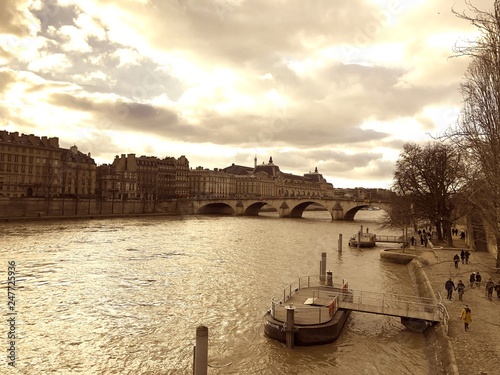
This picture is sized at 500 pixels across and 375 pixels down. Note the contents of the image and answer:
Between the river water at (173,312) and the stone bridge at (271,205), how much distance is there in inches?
1954

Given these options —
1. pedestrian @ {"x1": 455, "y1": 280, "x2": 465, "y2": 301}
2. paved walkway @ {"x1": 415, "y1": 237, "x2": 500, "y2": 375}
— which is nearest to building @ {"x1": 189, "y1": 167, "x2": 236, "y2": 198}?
paved walkway @ {"x1": 415, "y1": 237, "x2": 500, "y2": 375}

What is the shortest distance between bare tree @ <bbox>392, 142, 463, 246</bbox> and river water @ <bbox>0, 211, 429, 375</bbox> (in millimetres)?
7038

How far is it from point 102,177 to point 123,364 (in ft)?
340

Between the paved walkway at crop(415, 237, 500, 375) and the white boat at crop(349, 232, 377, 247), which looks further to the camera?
the white boat at crop(349, 232, 377, 247)

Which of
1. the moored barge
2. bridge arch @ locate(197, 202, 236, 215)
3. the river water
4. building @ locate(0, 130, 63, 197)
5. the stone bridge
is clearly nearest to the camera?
the river water

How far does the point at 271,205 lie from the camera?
10112cm

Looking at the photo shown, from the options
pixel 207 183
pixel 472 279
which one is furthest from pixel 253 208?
pixel 472 279

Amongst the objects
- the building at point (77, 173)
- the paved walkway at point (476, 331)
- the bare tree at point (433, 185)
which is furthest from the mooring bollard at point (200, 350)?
the building at point (77, 173)

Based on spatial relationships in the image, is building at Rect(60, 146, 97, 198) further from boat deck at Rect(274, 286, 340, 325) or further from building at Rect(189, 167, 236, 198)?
boat deck at Rect(274, 286, 340, 325)

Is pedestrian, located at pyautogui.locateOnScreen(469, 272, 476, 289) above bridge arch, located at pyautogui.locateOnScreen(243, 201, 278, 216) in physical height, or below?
below

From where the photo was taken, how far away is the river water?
14523 mm

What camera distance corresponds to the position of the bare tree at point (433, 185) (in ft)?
Result: 129

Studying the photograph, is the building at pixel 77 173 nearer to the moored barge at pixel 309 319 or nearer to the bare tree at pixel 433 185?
the bare tree at pixel 433 185

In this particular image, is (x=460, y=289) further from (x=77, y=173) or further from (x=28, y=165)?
(x=77, y=173)
